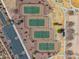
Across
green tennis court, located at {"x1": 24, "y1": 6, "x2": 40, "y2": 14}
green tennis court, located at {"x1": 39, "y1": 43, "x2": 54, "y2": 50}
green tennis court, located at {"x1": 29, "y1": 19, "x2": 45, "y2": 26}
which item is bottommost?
green tennis court, located at {"x1": 39, "y1": 43, "x2": 54, "y2": 50}

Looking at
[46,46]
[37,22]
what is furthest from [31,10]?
[46,46]

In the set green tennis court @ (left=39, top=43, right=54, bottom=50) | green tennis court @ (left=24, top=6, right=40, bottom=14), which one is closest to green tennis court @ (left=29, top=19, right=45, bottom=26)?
green tennis court @ (left=24, top=6, right=40, bottom=14)

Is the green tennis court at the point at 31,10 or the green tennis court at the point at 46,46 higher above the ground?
the green tennis court at the point at 31,10

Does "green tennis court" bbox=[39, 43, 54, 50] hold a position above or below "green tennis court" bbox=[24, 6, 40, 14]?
below

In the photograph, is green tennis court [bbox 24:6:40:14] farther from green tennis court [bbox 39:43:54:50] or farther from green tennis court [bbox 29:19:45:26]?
green tennis court [bbox 39:43:54:50]

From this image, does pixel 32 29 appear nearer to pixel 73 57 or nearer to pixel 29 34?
pixel 29 34

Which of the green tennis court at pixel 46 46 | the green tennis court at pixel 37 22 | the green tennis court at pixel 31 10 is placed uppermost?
the green tennis court at pixel 31 10

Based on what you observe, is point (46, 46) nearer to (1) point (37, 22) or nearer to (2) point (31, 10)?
(1) point (37, 22)

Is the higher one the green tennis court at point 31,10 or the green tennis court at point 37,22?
the green tennis court at point 31,10

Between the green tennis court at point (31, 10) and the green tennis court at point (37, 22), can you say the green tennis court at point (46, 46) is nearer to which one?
the green tennis court at point (37, 22)

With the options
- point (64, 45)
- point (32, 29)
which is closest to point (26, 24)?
point (32, 29)

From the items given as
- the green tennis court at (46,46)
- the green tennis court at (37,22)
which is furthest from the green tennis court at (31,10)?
the green tennis court at (46,46)
